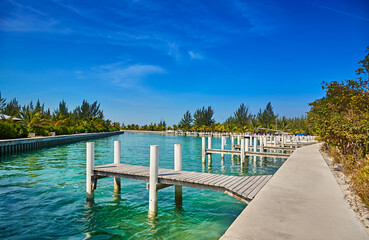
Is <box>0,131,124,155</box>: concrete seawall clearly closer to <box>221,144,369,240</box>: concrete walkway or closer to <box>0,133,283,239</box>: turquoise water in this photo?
<box>0,133,283,239</box>: turquoise water

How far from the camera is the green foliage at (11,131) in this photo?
828 inches

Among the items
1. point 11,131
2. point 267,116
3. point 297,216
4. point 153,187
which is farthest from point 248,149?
point 267,116

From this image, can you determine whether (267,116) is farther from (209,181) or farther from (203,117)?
(209,181)

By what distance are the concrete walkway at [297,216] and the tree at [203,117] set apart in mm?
85804

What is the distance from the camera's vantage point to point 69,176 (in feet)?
39.2

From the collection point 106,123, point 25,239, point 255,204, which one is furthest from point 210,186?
point 106,123

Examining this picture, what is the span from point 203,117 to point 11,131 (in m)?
73.4

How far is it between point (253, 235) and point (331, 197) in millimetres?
2823

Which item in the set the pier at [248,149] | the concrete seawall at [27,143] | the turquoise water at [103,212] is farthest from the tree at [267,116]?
the turquoise water at [103,212]

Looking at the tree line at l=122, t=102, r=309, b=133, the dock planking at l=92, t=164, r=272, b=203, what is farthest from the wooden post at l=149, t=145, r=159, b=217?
the tree line at l=122, t=102, r=309, b=133

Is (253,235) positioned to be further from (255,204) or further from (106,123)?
(106,123)

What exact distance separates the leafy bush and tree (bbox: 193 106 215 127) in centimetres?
7099

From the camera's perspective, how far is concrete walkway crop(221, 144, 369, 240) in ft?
10.4

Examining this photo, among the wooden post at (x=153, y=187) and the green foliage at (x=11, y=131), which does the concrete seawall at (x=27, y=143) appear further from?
the wooden post at (x=153, y=187)
